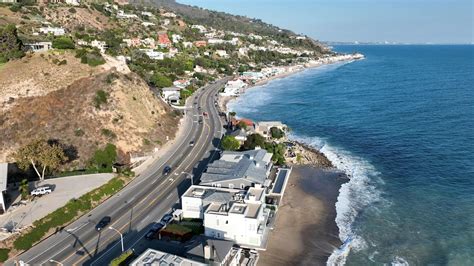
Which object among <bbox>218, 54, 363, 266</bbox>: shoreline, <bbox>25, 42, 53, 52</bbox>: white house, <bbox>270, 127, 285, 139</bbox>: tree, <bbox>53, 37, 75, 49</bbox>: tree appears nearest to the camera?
<bbox>218, 54, 363, 266</bbox>: shoreline

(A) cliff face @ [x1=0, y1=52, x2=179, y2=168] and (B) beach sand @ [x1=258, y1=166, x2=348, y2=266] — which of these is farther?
(A) cliff face @ [x1=0, y1=52, x2=179, y2=168]

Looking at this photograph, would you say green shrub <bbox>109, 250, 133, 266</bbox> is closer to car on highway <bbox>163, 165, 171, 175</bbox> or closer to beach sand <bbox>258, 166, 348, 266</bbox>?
beach sand <bbox>258, 166, 348, 266</bbox>

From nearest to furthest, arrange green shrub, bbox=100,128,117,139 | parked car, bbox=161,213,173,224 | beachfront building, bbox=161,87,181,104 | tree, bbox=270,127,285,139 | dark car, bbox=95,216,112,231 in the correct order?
dark car, bbox=95,216,112,231
parked car, bbox=161,213,173,224
green shrub, bbox=100,128,117,139
tree, bbox=270,127,285,139
beachfront building, bbox=161,87,181,104

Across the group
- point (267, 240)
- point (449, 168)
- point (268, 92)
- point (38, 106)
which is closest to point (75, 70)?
point (38, 106)

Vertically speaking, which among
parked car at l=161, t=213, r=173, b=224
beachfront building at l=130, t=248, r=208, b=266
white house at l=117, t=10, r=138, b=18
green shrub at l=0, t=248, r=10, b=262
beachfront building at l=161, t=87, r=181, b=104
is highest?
white house at l=117, t=10, r=138, b=18

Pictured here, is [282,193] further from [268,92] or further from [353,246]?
[268,92]

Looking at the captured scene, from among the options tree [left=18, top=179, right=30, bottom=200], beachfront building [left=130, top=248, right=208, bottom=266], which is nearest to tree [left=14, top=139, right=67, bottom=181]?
tree [left=18, top=179, right=30, bottom=200]

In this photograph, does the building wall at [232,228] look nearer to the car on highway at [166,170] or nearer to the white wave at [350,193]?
the white wave at [350,193]

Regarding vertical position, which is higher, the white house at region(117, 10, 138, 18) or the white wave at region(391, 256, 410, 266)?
the white house at region(117, 10, 138, 18)
